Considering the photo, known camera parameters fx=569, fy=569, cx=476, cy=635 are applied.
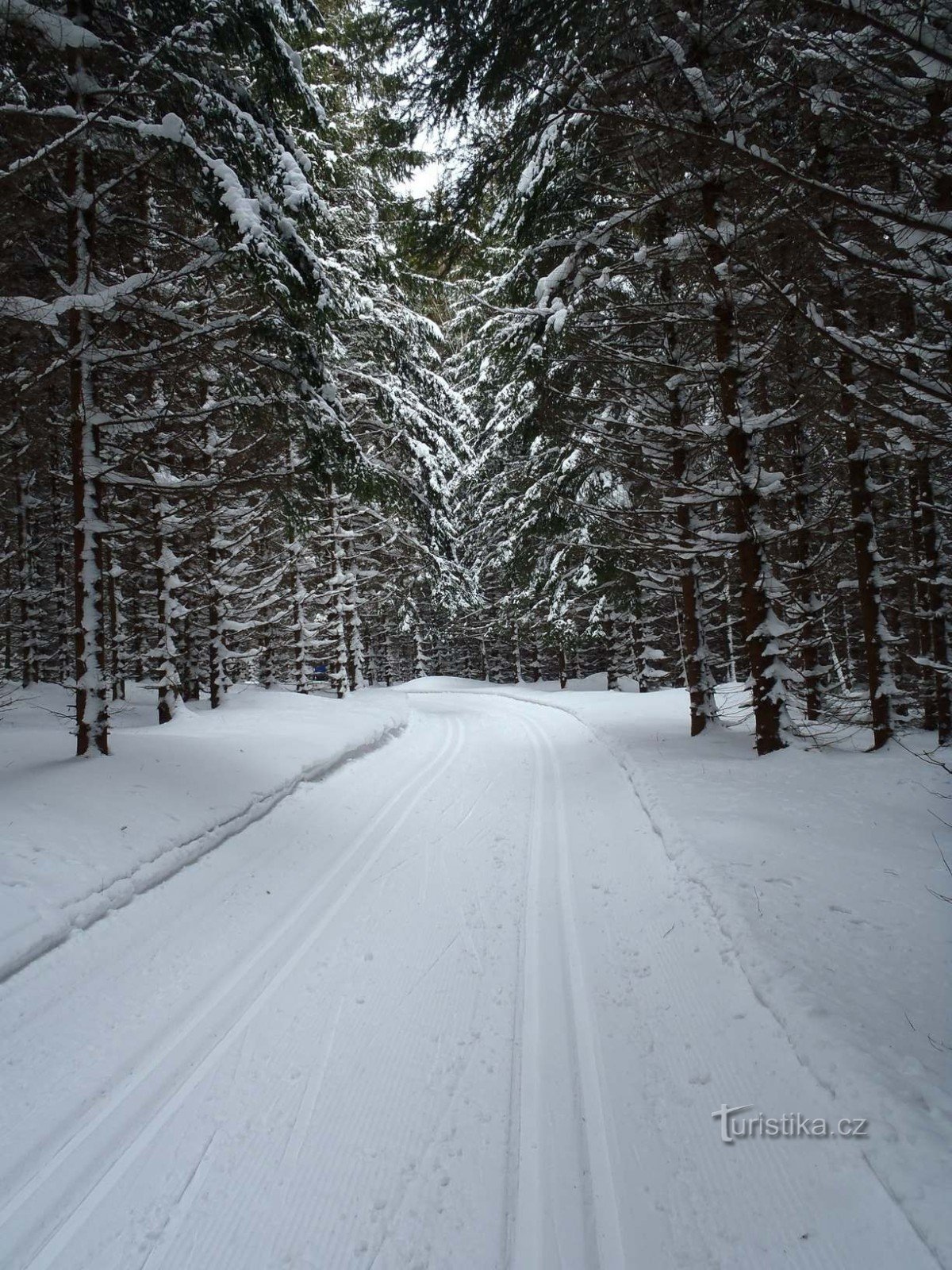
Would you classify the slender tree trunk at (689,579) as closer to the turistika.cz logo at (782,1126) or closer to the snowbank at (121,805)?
the snowbank at (121,805)

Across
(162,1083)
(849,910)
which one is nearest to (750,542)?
(849,910)

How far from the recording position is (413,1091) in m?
2.90

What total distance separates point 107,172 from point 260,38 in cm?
287

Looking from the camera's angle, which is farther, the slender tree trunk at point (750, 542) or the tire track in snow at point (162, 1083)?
the slender tree trunk at point (750, 542)

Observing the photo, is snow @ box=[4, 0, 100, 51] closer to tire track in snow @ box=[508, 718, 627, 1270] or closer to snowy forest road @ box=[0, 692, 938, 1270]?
snowy forest road @ box=[0, 692, 938, 1270]

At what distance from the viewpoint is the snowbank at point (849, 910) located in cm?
245

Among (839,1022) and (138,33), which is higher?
(138,33)

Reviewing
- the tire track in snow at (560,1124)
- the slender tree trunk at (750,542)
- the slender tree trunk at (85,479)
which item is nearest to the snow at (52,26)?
the slender tree trunk at (85,479)

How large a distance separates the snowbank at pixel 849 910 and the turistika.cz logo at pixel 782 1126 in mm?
59

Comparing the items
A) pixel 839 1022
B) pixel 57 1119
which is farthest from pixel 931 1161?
pixel 57 1119

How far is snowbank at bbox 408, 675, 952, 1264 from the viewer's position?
245 centimetres

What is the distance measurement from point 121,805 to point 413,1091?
451cm

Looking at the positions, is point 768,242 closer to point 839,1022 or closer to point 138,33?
point 839,1022

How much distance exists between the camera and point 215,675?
13953 millimetres
